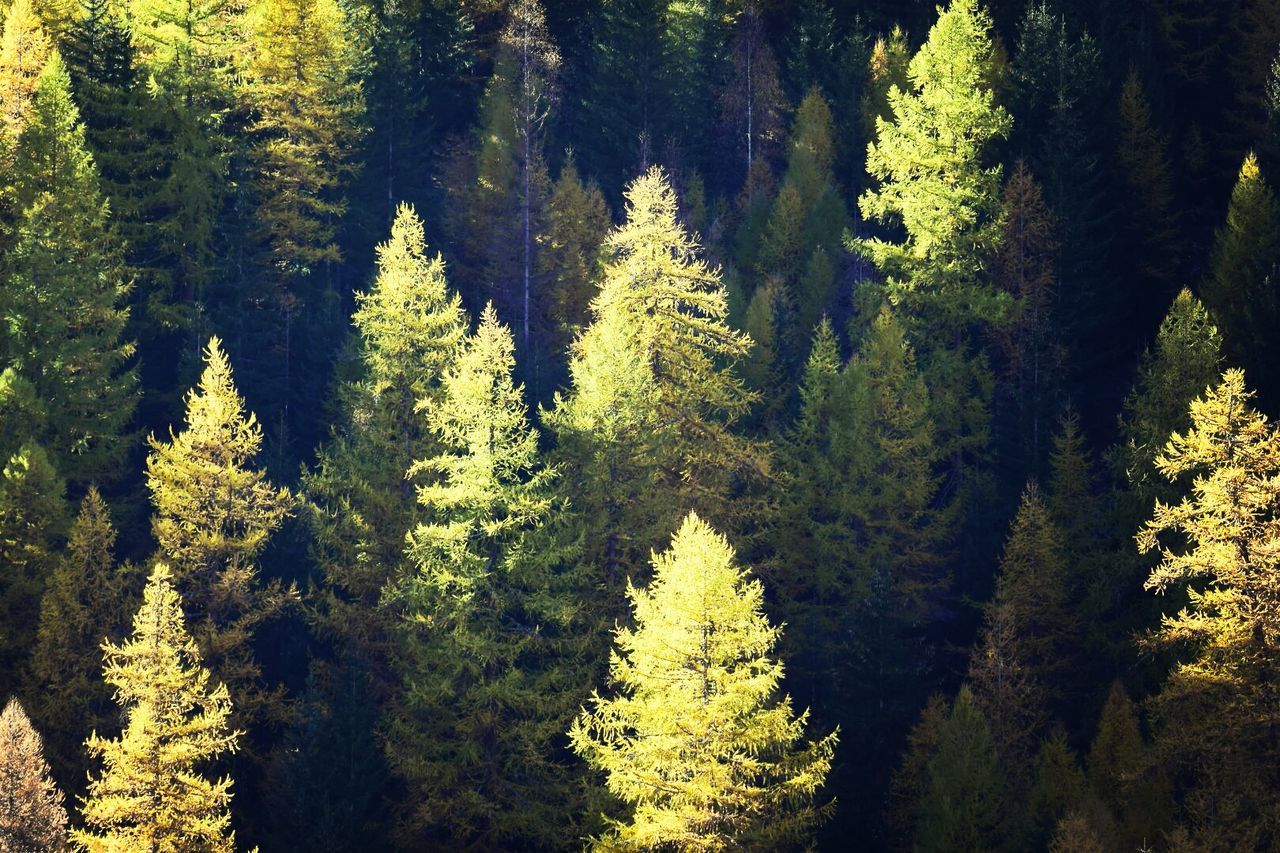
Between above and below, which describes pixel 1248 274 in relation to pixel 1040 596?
above

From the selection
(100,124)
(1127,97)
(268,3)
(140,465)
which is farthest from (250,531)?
(1127,97)

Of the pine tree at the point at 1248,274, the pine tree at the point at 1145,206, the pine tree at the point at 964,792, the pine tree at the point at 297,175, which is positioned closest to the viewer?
the pine tree at the point at 964,792

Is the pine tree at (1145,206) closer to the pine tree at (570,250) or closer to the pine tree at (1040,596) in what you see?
the pine tree at (1040,596)

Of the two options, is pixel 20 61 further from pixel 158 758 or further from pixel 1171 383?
pixel 1171 383

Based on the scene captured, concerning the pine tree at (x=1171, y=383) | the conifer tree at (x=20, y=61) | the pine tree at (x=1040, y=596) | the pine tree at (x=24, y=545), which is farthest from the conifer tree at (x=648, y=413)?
the conifer tree at (x=20, y=61)

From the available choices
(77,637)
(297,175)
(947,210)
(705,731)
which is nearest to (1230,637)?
(705,731)

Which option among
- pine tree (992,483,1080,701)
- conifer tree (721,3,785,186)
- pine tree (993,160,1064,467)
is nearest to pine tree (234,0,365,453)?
conifer tree (721,3,785,186)

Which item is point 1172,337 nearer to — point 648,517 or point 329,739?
point 648,517
